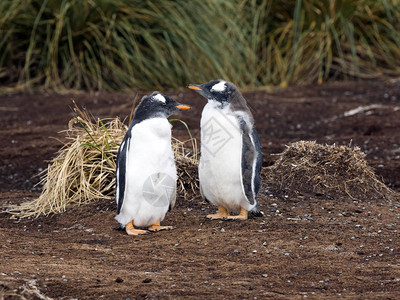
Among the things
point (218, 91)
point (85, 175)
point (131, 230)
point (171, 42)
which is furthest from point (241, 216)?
point (171, 42)

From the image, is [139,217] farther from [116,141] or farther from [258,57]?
[258,57]

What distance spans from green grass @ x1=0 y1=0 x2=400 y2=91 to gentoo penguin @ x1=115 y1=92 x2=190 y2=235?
16.1 ft

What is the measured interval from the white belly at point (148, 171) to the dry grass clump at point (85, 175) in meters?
0.96

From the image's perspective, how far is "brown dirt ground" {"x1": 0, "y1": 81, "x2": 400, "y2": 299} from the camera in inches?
137

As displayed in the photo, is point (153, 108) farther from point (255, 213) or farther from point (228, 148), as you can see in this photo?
point (255, 213)

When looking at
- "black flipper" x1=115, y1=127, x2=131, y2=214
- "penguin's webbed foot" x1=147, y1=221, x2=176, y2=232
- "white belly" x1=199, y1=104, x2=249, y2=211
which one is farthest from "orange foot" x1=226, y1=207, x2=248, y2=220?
"black flipper" x1=115, y1=127, x2=131, y2=214

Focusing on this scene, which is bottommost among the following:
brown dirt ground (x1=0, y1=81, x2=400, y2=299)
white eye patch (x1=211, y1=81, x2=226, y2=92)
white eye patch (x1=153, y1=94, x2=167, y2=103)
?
brown dirt ground (x1=0, y1=81, x2=400, y2=299)

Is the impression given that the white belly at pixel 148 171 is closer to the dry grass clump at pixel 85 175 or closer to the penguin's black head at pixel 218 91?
the penguin's black head at pixel 218 91

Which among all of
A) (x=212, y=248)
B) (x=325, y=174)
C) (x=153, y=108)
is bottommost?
(x=212, y=248)

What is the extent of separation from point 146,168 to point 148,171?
22 mm

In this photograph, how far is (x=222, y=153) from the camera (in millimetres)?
4652

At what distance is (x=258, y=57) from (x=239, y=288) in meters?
7.34

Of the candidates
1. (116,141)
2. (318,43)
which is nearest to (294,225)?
(116,141)

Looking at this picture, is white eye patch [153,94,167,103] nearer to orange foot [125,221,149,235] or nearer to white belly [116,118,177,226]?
white belly [116,118,177,226]
